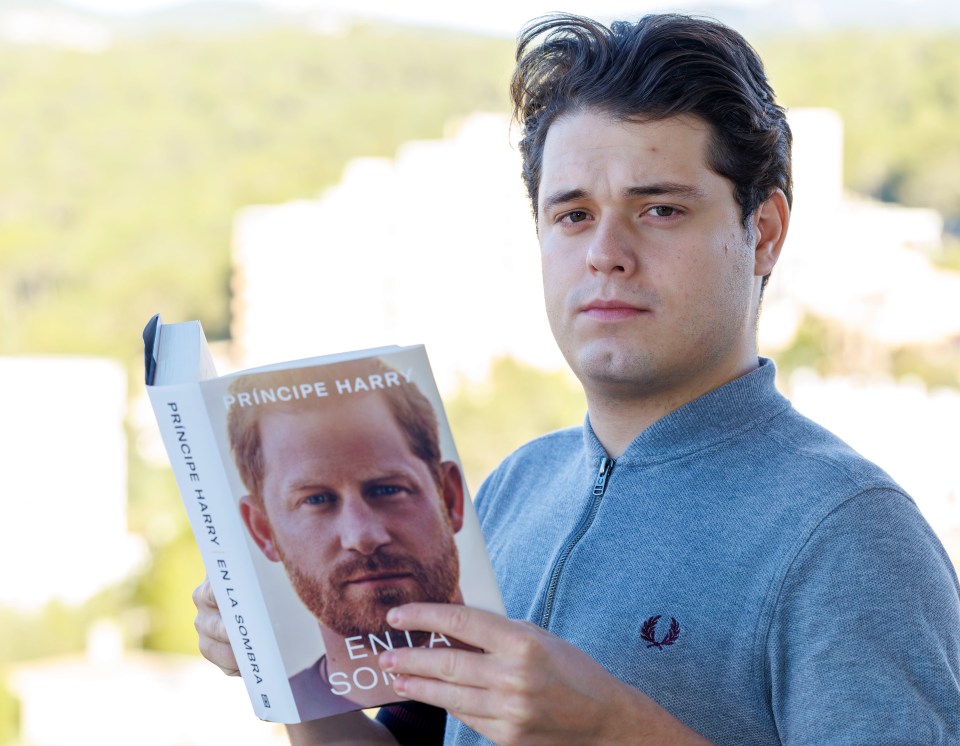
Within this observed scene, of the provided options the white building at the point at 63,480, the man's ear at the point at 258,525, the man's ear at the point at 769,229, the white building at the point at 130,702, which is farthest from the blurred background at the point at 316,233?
the man's ear at the point at 258,525

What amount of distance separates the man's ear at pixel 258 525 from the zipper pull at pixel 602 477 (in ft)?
1.20

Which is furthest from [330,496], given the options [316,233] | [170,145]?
[170,145]

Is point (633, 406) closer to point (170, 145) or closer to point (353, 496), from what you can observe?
point (353, 496)

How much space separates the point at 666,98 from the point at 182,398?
0.51 m

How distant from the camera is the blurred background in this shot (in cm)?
2503

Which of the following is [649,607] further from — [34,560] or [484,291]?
[484,291]

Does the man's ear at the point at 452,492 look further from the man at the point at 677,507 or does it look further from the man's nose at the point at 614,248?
the man's nose at the point at 614,248

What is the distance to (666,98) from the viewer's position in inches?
42.6

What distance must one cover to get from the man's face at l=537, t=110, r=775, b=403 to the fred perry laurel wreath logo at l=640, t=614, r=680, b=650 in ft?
0.73

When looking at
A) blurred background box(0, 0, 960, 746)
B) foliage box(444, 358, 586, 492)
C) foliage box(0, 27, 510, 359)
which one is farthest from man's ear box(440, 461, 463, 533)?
foliage box(0, 27, 510, 359)

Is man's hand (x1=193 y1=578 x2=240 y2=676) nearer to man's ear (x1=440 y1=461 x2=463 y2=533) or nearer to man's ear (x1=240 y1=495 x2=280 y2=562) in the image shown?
man's ear (x1=240 y1=495 x2=280 y2=562)

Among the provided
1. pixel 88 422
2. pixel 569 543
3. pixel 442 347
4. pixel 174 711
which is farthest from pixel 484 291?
pixel 569 543

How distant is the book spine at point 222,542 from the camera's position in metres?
0.87

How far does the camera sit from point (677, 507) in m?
1.07
